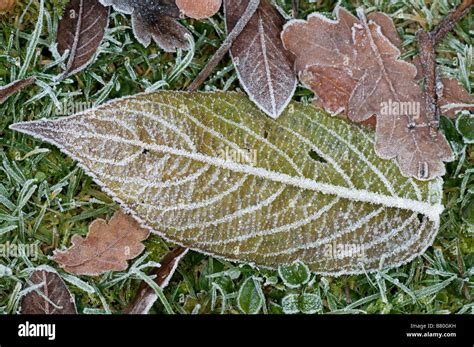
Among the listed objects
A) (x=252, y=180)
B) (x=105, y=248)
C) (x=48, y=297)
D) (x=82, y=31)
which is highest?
(x=82, y=31)

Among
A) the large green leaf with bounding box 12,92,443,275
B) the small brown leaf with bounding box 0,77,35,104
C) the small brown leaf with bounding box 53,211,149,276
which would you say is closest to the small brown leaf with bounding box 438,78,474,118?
the large green leaf with bounding box 12,92,443,275

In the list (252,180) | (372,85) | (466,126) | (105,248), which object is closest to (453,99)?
(466,126)

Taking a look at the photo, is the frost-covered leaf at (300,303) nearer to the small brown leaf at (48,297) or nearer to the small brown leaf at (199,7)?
the small brown leaf at (48,297)

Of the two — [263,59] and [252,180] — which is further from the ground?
[263,59]

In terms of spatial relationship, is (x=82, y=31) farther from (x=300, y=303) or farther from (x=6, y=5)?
(x=300, y=303)

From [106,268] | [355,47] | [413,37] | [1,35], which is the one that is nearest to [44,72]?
[1,35]

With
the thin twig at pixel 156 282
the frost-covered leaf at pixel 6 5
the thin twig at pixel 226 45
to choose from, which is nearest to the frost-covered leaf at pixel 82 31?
the frost-covered leaf at pixel 6 5
